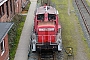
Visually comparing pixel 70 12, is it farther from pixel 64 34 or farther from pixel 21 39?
pixel 21 39

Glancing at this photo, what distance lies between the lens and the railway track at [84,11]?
29.3 m

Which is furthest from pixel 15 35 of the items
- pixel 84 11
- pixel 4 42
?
pixel 84 11

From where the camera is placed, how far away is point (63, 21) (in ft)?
98.9

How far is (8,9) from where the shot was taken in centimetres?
2744

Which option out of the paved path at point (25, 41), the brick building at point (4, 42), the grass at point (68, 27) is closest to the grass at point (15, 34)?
the paved path at point (25, 41)

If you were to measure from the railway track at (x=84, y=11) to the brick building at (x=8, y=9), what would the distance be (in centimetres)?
833

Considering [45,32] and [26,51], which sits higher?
[45,32]

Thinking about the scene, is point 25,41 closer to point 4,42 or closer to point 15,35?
point 15,35

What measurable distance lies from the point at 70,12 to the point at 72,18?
2784 mm

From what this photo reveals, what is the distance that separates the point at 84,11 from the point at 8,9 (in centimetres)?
1184

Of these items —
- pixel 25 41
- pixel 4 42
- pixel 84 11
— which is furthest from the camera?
pixel 84 11

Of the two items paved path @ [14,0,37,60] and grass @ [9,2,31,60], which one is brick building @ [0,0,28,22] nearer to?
grass @ [9,2,31,60]

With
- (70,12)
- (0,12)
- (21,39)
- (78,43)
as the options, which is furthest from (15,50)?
(70,12)

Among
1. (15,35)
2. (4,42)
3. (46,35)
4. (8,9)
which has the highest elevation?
(4,42)
